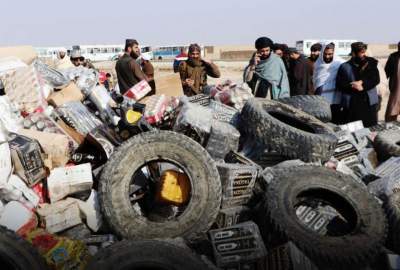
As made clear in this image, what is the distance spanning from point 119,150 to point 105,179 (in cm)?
29

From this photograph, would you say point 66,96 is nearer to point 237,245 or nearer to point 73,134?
point 73,134

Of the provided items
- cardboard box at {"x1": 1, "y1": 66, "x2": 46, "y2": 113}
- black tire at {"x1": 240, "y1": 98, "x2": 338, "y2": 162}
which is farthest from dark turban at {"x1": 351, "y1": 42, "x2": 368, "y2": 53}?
cardboard box at {"x1": 1, "y1": 66, "x2": 46, "y2": 113}

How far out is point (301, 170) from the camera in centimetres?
405

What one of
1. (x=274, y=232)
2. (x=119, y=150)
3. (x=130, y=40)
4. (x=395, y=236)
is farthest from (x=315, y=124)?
(x=130, y=40)

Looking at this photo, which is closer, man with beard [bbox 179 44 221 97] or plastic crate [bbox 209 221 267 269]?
plastic crate [bbox 209 221 267 269]

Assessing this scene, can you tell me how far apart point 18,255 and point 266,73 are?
4.40 m

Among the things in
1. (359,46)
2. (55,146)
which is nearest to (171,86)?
(55,146)

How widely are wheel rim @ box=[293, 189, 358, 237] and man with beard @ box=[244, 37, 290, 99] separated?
2.42 m

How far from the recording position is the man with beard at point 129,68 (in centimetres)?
656

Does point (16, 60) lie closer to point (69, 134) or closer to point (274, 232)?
point (69, 134)

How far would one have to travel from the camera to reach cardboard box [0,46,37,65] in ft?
20.8

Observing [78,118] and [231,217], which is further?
[78,118]

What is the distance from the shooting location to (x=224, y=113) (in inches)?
206

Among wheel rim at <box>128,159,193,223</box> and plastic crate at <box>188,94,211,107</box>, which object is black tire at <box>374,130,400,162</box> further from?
wheel rim at <box>128,159,193,223</box>
